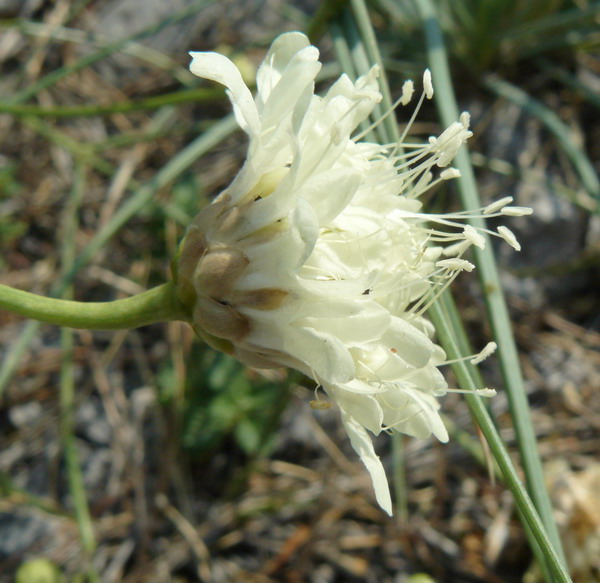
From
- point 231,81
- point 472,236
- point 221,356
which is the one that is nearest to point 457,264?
point 472,236

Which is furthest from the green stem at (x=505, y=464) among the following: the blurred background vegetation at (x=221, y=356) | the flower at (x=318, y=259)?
the blurred background vegetation at (x=221, y=356)

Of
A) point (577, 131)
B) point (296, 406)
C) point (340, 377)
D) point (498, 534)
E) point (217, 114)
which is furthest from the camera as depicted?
point (217, 114)

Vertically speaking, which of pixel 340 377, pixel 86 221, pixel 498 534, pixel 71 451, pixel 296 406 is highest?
pixel 340 377

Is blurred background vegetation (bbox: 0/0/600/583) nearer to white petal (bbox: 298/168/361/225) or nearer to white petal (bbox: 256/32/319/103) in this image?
white petal (bbox: 256/32/319/103)

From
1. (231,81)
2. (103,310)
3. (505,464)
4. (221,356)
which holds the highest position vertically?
(231,81)

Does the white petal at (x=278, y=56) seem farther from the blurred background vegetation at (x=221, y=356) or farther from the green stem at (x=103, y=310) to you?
the blurred background vegetation at (x=221, y=356)

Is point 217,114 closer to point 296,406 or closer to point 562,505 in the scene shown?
point 296,406

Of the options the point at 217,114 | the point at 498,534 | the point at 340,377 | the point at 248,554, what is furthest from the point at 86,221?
the point at 340,377

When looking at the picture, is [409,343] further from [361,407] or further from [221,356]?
[221,356]
